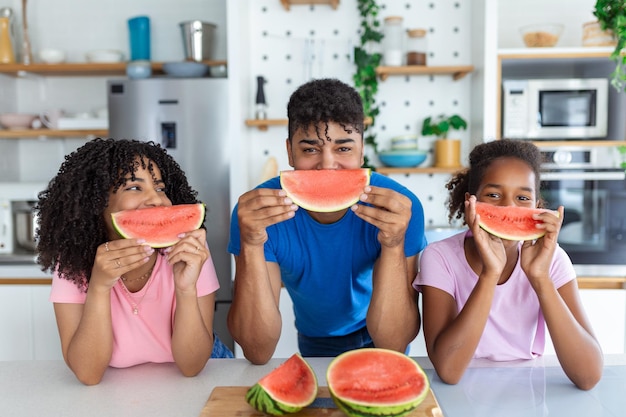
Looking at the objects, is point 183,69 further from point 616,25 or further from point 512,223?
point 512,223

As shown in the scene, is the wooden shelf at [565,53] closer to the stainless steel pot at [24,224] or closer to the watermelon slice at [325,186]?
the watermelon slice at [325,186]

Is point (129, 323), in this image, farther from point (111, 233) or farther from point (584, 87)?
point (584, 87)

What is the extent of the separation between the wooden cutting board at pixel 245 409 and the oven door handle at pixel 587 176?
9.41ft

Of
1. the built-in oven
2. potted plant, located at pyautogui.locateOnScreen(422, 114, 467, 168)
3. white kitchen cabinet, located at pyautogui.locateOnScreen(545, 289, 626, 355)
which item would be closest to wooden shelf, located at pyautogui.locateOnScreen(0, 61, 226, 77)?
potted plant, located at pyautogui.locateOnScreen(422, 114, 467, 168)

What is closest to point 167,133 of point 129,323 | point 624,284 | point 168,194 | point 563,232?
point 168,194

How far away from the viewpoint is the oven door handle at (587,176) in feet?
12.1

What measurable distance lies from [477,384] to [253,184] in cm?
324

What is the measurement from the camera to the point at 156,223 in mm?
1607

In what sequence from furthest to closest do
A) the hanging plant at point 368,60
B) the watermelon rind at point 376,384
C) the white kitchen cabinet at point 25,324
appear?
the hanging plant at point 368,60 → the white kitchen cabinet at point 25,324 → the watermelon rind at point 376,384

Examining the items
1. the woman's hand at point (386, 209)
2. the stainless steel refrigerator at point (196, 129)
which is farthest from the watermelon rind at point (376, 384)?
the stainless steel refrigerator at point (196, 129)

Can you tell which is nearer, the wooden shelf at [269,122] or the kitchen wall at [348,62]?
the wooden shelf at [269,122]

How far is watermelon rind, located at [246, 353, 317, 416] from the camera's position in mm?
1194

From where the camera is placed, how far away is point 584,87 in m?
3.70

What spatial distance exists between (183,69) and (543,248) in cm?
328
